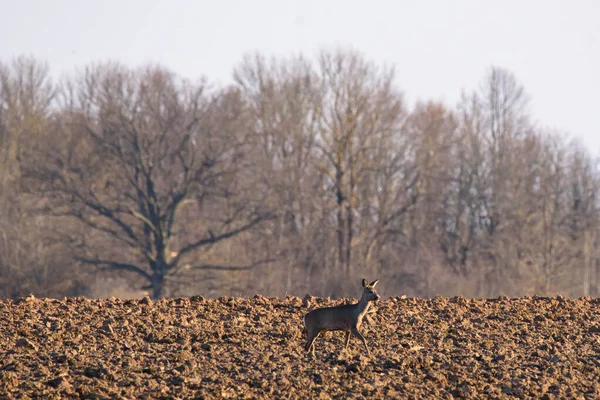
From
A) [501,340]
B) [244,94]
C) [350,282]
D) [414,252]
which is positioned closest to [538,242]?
[414,252]

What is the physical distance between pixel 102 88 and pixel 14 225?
29.3ft

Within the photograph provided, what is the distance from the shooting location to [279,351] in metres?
12.0

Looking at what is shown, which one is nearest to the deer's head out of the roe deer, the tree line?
the roe deer

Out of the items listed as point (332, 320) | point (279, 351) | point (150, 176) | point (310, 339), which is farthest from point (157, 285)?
point (332, 320)

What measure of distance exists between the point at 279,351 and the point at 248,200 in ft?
121

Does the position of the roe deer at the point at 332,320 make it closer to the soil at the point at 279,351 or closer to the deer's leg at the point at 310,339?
the deer's leg at the point at 310,339

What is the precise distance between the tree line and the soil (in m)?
30.0

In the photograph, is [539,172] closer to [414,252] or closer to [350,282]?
[414,252]

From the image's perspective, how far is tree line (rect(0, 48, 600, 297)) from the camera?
48.1m

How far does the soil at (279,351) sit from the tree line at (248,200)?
30.0 metres

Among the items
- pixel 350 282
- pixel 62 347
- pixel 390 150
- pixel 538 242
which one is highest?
pixel 390 150

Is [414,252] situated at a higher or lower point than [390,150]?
lower

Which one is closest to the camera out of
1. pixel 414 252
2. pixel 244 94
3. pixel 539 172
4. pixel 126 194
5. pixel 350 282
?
pixel 350 282

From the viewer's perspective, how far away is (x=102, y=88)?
169 ft
